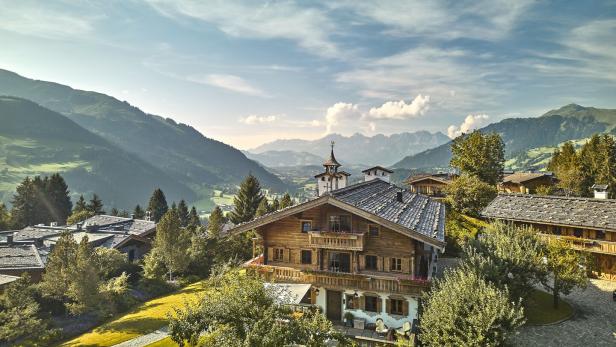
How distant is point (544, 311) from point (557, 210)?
17070mm

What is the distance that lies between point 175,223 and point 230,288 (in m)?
33.1

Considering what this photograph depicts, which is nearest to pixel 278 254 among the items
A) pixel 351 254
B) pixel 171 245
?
pixel 351 254

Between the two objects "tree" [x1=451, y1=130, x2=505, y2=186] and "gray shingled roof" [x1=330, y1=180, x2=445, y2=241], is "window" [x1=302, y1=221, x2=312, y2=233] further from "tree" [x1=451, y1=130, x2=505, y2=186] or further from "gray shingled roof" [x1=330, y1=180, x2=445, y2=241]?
"tree" [x1=451, y1=130, x2=505, y2=186]

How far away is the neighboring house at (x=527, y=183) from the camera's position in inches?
3088

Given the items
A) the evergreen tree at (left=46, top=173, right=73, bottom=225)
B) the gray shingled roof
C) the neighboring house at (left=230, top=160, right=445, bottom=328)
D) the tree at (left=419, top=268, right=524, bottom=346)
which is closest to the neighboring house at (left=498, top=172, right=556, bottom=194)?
the gray shingled roof

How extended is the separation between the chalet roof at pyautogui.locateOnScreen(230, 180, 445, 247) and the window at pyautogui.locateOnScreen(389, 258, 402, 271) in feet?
8.86

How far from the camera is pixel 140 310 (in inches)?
1469

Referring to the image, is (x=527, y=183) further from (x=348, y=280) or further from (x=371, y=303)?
(x=348, y=280)

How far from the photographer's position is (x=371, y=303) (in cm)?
2642

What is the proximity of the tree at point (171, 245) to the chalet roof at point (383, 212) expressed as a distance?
2132 cm

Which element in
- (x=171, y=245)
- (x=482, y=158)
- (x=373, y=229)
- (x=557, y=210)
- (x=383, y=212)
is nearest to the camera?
(x=373, y=229)

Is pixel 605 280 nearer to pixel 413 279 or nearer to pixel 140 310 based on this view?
pixel 413 279

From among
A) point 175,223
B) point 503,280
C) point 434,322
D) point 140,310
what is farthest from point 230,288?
point 175,223

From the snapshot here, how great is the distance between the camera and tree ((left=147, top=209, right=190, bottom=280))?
4650 cm
